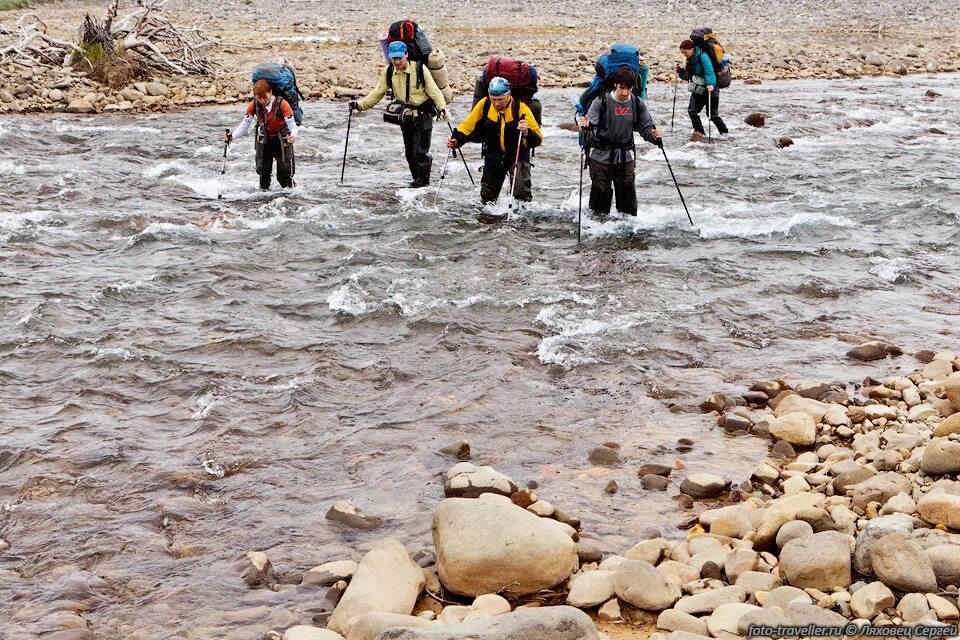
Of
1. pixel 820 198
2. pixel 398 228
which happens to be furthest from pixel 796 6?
pixel 398 228

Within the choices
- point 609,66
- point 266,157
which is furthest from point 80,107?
point 609,66

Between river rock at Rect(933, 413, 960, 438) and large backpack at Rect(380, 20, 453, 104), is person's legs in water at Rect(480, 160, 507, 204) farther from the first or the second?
river rock at Rect(933, 413, 960, 438)

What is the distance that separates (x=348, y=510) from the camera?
7230 mm

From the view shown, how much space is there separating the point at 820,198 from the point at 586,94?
5434 mm

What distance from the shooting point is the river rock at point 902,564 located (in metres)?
5.33

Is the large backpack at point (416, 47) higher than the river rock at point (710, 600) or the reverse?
higher

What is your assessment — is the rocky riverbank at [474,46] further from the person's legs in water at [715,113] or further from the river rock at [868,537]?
the river rock at [868,537]

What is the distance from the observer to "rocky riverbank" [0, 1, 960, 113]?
2672 centimetres

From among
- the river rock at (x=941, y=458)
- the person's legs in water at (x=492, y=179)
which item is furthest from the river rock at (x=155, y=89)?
the river rock at (x=941, y=458)

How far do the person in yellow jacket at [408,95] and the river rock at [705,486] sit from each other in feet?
32.2

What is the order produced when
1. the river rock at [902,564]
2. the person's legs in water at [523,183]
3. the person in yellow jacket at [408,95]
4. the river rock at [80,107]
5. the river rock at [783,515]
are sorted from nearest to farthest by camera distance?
the river rock at [902,564] < the river rock at [783,515] < the person's legs in water at [523,183] < the person in yellow jacket at [408,95] < the river rock at [80,107]

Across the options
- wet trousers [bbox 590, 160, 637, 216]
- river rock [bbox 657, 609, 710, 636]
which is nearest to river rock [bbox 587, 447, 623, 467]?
river rock [bbox 657, 609, 710, 636]

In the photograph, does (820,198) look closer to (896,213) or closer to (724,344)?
(896,213)

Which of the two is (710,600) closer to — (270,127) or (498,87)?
(498,87)
